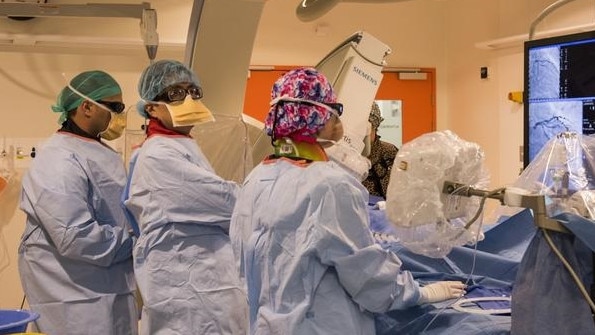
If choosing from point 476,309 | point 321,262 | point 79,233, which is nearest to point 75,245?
point 79,233

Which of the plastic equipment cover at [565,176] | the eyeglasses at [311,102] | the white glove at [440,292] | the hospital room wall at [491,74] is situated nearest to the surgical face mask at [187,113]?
the eyeglasses at [311,102]

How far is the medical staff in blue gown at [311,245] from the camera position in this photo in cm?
161

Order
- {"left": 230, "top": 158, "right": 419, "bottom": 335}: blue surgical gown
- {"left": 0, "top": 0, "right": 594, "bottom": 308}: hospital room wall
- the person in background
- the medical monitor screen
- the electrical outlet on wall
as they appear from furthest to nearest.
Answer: the electrical outlet on wall
{"left": 0, "top": 0, "right": 594, "bottom": 308}: hospital room wall
the person in background
the medical monitor screen
{"left": 230, "top": 158, "right": 419, "bottom": 335}: blue surgical gown

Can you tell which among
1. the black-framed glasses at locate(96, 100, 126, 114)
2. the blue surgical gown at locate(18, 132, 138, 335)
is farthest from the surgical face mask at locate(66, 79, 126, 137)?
the blue surgical gown at locate(18, 132, 138, 335)

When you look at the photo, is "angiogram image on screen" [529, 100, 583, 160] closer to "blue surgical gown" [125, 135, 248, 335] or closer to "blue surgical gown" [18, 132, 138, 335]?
"blue surgical gown" [125, 135, 248, 335]

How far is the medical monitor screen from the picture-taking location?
2531 mm

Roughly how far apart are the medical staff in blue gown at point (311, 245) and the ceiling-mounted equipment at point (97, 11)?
68.6 inches

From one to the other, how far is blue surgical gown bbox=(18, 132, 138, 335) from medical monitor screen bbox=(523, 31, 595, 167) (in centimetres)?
164

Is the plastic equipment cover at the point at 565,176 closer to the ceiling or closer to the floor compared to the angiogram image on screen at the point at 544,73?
closer to the floor

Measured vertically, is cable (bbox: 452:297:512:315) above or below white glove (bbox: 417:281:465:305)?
below

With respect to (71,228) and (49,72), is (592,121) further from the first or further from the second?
(49,72)

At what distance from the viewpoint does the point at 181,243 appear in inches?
87.4

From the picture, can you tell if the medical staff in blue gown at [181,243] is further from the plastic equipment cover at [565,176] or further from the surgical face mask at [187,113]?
the plastic equipment cover at [565,176]

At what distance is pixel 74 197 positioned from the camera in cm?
235
